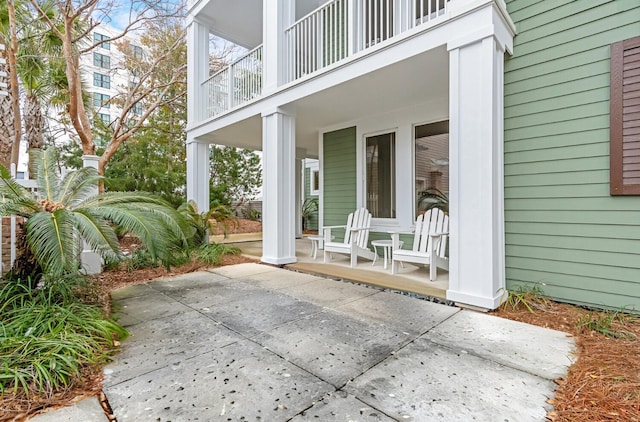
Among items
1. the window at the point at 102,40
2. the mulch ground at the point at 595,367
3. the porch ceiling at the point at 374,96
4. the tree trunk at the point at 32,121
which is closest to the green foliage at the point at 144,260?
the porch ceiling at the point at 374,96

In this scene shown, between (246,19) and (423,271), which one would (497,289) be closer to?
(423,271)

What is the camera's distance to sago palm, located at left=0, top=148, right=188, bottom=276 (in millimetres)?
2463

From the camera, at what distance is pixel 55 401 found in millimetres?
1698

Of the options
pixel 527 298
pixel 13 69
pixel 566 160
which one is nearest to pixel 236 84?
pixel 13 69

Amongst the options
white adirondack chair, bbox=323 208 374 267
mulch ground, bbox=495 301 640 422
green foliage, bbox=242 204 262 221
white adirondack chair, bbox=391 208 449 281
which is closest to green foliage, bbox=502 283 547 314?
mulch ground, bbox=495 301 640 422

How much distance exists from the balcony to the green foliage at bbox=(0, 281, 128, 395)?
4094 millimetres

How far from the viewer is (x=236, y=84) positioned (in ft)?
21.9

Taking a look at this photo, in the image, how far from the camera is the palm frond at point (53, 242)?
94.1 inches

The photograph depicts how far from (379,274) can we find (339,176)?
2753 millimetres

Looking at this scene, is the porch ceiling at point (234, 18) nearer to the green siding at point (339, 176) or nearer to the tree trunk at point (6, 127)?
the green siding at point (339, 176)

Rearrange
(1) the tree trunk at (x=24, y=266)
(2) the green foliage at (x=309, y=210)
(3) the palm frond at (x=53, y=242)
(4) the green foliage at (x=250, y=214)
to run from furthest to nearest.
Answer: (4) the green foliage at (x=250, y=214) → (2) the green foliage at (x=309, y=210) → (1) the tree trunk at (x=24, y=266) → (3) the palm frond at (x=53, y=242)

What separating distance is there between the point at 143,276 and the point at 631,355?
5413mm

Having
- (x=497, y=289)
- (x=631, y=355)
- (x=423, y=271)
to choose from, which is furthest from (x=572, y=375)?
(x=423, y=271)

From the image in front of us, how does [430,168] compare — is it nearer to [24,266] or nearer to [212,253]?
[212,253]
